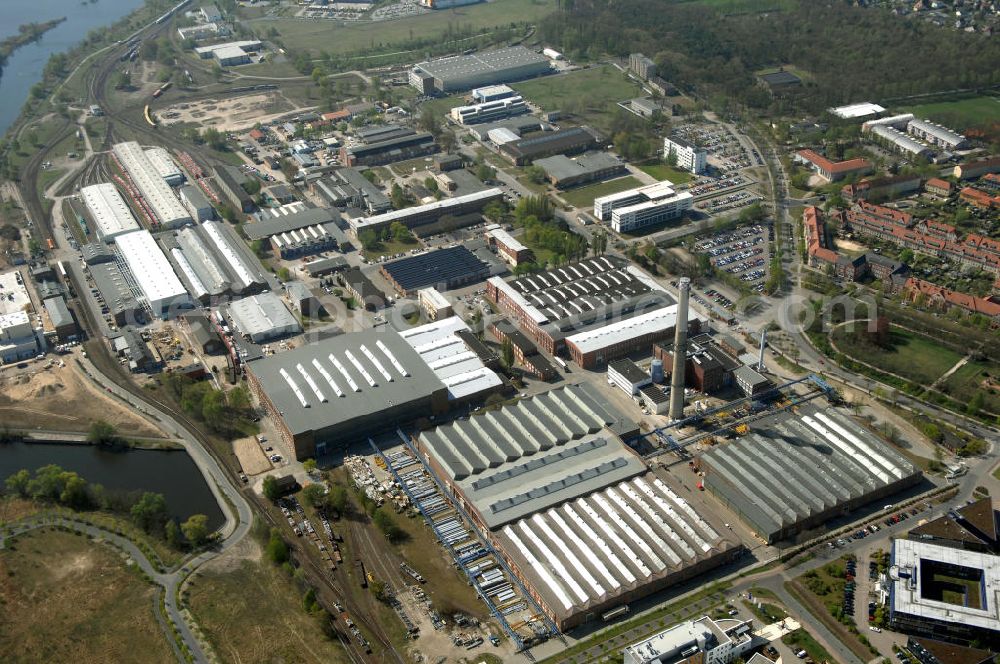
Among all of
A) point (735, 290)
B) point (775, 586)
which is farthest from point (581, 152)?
point (775, 586)

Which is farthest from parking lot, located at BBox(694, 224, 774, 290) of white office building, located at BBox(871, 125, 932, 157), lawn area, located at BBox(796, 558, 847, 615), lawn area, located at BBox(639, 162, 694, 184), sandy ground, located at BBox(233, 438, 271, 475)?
sandy ground, located at BBox(233, 438, 271, 475)

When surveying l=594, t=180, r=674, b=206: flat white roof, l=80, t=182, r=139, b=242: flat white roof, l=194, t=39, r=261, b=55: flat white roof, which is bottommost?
l=594, t=180, r=674, b=206: flat white roof

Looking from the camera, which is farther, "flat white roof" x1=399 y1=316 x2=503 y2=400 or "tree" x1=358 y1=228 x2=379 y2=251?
"tree" x1=358 y1=228 x2=379 y2=251

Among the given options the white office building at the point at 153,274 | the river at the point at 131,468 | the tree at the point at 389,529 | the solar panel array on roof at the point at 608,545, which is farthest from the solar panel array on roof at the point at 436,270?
the solar panel array on roof at the point at 608,545

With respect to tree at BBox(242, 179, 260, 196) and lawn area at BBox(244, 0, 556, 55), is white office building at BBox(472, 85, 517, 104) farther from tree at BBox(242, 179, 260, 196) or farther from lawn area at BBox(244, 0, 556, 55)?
tree at BBox(242, 179, 260, 196)

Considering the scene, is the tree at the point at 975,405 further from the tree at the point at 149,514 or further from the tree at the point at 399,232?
the tree at the point at 149,514

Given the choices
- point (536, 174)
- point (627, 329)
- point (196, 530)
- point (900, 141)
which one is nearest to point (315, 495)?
point (196, 530)
